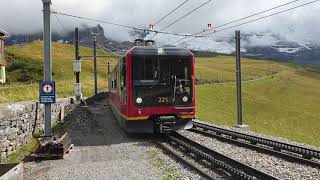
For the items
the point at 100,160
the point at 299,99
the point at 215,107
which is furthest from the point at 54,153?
the point at 299,99

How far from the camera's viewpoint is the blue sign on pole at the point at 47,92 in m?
16.6

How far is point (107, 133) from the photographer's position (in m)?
19.5

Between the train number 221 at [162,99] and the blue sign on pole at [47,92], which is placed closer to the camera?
the train number 221 at [162,99]

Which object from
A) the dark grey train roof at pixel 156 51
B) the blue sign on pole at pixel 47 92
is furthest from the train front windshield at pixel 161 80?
the blue sign on pole at pixel 47 92

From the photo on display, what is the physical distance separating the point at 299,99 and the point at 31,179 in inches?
2622

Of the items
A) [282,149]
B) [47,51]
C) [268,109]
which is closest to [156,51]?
[47,51]

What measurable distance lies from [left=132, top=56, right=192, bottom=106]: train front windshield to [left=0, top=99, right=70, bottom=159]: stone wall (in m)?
3.90

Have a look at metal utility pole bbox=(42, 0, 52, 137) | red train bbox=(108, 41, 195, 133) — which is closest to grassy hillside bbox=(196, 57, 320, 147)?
red train bbox=(108, 41, 195, 133)

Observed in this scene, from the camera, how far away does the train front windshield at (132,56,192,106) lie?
16.3 metres

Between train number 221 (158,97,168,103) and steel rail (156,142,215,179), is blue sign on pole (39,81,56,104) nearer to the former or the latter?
train number 221 (158,97,168,103)

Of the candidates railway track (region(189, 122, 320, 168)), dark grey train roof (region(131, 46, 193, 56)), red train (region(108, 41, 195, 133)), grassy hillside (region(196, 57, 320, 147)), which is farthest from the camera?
grassy hillside (region(196, 57, 320, 147))

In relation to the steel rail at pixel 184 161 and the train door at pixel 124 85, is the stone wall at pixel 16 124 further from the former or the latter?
the steel rail at pixel 184 161

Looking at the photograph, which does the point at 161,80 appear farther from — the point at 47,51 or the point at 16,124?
the point at 16,124

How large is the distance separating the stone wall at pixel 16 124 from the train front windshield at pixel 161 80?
12.8 feet
